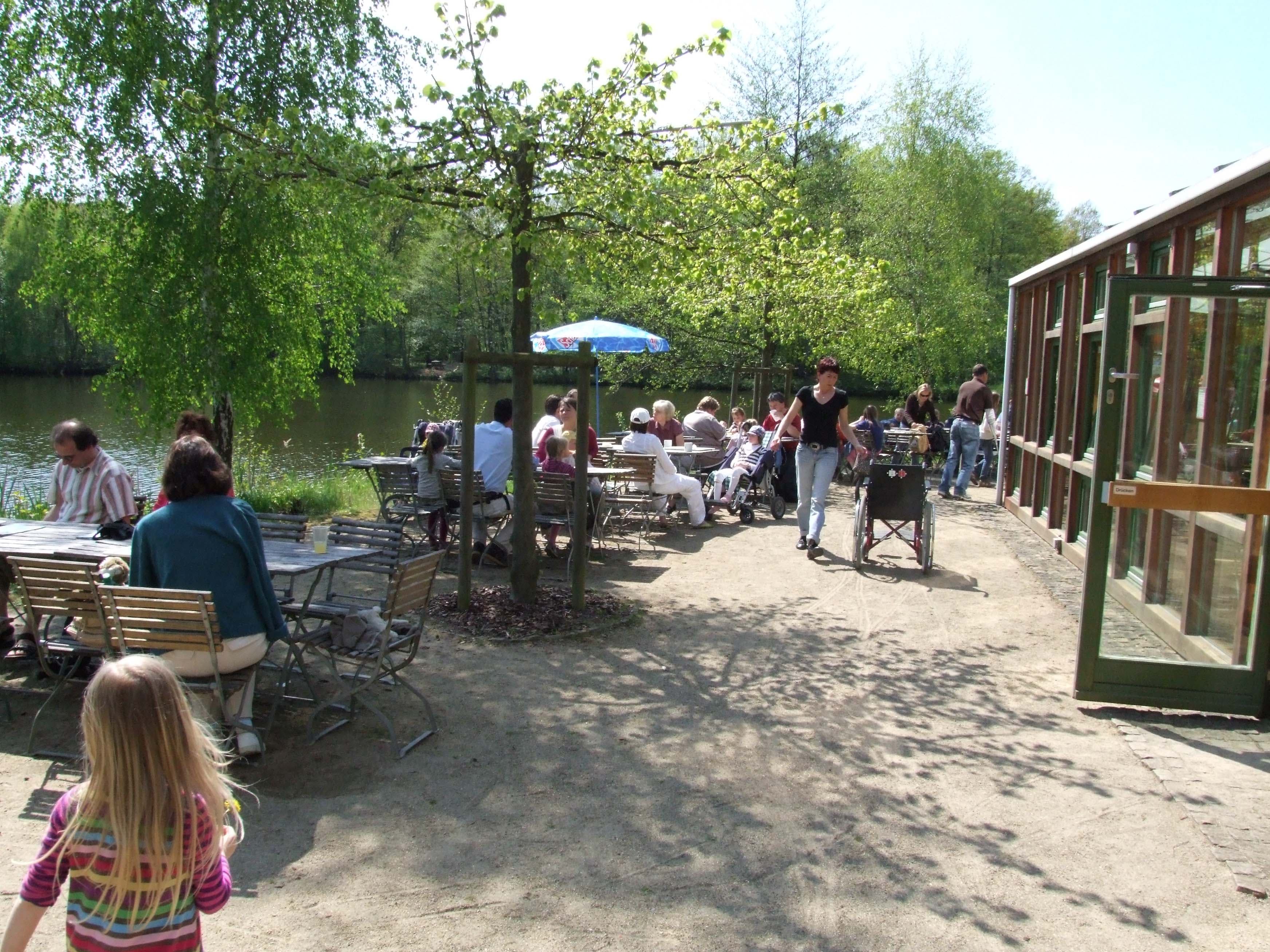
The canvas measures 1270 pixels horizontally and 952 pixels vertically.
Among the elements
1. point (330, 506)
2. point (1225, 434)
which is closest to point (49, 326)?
point (330, 506)

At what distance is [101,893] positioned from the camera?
79.4 inches

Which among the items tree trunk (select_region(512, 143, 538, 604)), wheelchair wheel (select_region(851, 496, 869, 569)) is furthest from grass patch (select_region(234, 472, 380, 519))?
wheelchair wheel (select_region(851, 496, 869, 569))

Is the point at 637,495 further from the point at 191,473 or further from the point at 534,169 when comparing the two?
the point at 191,473

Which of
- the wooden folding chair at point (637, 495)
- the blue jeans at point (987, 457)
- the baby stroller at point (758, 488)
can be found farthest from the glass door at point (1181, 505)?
the blue jeans at point (987, 457)

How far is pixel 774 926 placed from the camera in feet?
11.1

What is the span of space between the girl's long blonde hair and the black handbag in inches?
165

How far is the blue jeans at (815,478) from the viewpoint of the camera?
31.6ft

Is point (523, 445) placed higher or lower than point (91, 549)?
higher

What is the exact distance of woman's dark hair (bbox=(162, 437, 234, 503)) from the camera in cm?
432

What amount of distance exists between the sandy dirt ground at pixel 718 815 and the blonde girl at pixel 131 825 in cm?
126

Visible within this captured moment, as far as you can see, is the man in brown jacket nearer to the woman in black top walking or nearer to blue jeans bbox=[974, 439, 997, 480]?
blue jeans bbox=[974, 439, 997, 480]

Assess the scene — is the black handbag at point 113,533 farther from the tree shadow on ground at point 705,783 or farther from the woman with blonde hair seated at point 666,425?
the woman with blonde hair seated at point 666,425

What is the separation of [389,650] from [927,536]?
18.5 feet

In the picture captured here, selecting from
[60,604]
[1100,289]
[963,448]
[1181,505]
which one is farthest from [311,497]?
[1181,505]
